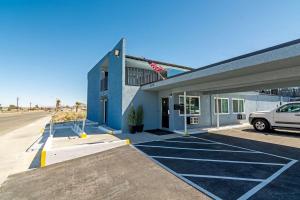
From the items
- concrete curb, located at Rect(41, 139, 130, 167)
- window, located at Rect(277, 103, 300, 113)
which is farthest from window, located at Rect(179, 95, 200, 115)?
concrete curb, located at Rect(41, 139, 130, 167)

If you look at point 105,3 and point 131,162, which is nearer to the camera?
point 131,162

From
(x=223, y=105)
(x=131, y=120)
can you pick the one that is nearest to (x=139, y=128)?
(x=131, y=120)

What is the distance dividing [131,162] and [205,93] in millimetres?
8505

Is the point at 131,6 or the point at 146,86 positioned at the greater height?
the point at 131,6

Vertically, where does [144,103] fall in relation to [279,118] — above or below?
above

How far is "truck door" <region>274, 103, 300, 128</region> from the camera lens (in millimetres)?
8227

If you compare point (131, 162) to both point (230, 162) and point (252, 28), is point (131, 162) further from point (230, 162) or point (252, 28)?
point (252, 28)

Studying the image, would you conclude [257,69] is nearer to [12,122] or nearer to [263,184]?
[263,184]

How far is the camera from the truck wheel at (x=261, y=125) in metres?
9.65

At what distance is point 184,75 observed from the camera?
708 centimetres

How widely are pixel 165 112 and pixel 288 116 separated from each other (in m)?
7.16

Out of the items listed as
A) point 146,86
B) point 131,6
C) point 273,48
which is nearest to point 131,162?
point 273,48

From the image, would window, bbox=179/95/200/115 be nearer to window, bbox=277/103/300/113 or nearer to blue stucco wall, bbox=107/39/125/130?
blue stucco wall, bbox=107/39/125/130

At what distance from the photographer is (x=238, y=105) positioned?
45.4 feet
